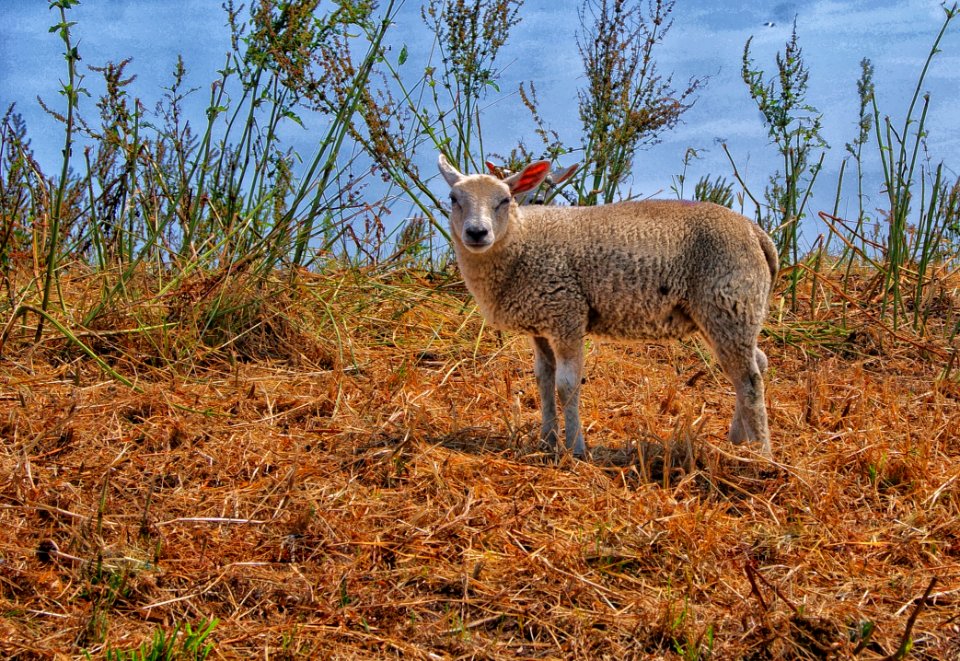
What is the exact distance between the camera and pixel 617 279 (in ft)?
15.6

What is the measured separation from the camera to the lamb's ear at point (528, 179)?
4.84m

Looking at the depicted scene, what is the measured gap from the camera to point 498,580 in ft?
11.6

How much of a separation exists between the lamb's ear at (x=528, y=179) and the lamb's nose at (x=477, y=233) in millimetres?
444

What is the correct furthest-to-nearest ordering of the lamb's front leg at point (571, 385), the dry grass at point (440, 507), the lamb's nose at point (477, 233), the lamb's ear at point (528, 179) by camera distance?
the lamb's ear at point (528, 179), the lamb's front leg at point (571, 385), the lamb's nose at point (477, 233), the dry grass at point (440, 507)

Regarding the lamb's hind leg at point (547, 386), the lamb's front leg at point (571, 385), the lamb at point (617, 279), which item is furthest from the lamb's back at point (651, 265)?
the lamb's hind leg at point (547, 386)

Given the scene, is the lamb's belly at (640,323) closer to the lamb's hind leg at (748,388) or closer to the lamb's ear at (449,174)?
the lamb's hind leg at (748,388)

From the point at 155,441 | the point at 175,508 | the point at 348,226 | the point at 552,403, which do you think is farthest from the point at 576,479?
the point at 348,226

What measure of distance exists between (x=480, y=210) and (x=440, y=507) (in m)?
1.45

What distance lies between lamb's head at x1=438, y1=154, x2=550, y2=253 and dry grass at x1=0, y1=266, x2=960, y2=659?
101 cm

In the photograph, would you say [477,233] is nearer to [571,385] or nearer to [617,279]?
[617,279]

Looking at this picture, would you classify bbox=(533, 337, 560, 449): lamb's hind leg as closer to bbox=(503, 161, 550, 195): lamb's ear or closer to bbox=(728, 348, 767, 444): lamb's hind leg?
bbox=(503, 161, 550, 195): lamb's ear

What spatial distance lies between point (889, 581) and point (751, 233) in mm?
1876

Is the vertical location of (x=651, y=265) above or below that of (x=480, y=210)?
below

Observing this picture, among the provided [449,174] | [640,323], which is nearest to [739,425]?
[640,323]
